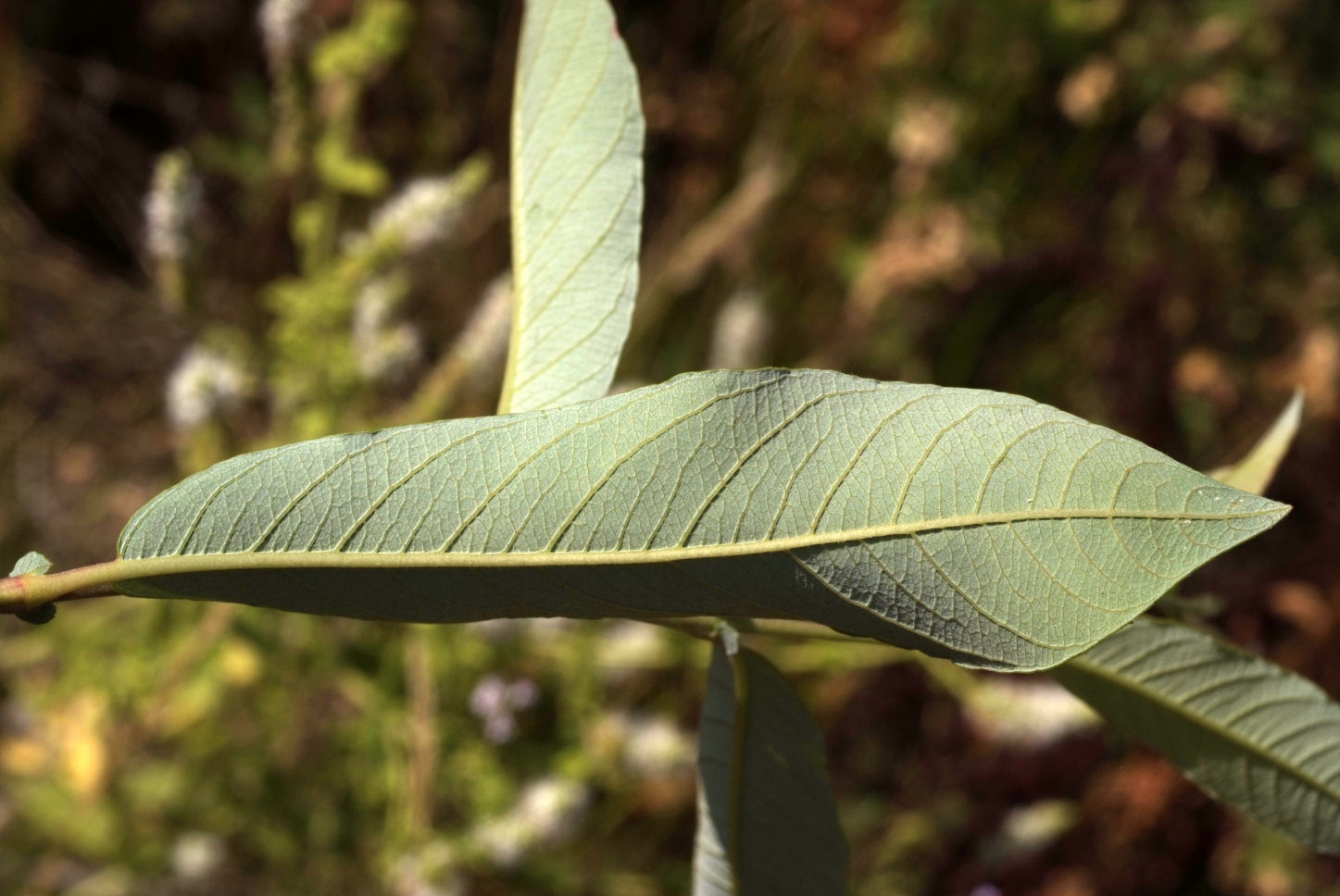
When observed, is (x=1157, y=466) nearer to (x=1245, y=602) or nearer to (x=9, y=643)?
(x=1245, y=602)

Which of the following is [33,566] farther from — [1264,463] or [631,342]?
[631,342]

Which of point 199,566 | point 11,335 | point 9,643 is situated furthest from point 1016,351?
point 11,335

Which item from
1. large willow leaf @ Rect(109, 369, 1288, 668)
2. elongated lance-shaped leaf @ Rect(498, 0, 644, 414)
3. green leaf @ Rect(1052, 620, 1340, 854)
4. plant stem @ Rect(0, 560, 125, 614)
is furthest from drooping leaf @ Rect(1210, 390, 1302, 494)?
plant stem @ Rect(0, 560, 125, 614)

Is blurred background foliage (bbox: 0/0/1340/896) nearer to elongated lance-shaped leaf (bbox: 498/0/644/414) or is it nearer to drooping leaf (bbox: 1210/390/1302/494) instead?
elongated lance-shaped leaf (bbox: 498/0/644/414)

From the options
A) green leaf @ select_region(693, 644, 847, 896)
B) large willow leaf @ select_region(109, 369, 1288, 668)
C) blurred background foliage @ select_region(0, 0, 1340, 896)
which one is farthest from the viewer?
→ blurred background foliage @ select_region(0, 0, 1340, 896)

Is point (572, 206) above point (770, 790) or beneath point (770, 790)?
above

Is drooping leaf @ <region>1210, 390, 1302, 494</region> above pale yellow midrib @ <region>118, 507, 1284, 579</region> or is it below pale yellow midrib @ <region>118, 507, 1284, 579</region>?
below

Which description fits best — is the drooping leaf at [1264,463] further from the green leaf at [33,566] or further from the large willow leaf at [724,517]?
the green leaf at [33,566]

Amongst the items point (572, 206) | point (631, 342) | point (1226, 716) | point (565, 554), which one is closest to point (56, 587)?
point (565, 554)
